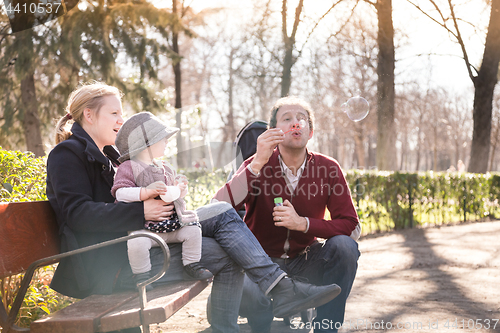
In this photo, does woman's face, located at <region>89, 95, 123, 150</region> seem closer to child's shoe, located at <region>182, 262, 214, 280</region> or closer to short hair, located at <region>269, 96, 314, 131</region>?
child's shoe, located at <region>182, 262, 214, 280</region>

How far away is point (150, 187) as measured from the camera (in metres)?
2.44

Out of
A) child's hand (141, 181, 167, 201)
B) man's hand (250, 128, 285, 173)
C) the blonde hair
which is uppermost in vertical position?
the blonde hair

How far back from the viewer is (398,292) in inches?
186

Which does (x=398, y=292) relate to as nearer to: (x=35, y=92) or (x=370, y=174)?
(x=370, y=174)

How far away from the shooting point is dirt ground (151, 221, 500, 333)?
364cm

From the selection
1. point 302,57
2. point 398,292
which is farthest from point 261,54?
point 398,292

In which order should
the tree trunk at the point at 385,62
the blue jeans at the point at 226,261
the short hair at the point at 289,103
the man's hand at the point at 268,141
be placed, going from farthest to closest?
the tree trunk at the point at 385,62 → the short hair at the point at 289,103 → the man's hand at the point at 268,141 → the blue jeans at the point at 226,261

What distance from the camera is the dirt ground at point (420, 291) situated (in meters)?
3.64

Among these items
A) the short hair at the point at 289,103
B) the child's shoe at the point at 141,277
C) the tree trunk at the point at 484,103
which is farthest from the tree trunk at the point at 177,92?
the tree trunk at the point at 484,103

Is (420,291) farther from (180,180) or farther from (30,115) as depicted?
(30,115)

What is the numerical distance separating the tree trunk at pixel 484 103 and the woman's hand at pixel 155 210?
1384 centimetres

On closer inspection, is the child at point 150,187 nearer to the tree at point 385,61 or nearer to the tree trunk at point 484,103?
the tree at point 385,61

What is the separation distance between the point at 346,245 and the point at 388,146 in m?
10.7

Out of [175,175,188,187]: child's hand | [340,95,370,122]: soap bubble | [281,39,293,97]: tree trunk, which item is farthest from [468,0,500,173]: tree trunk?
[175,175,188,187]: child's hand
